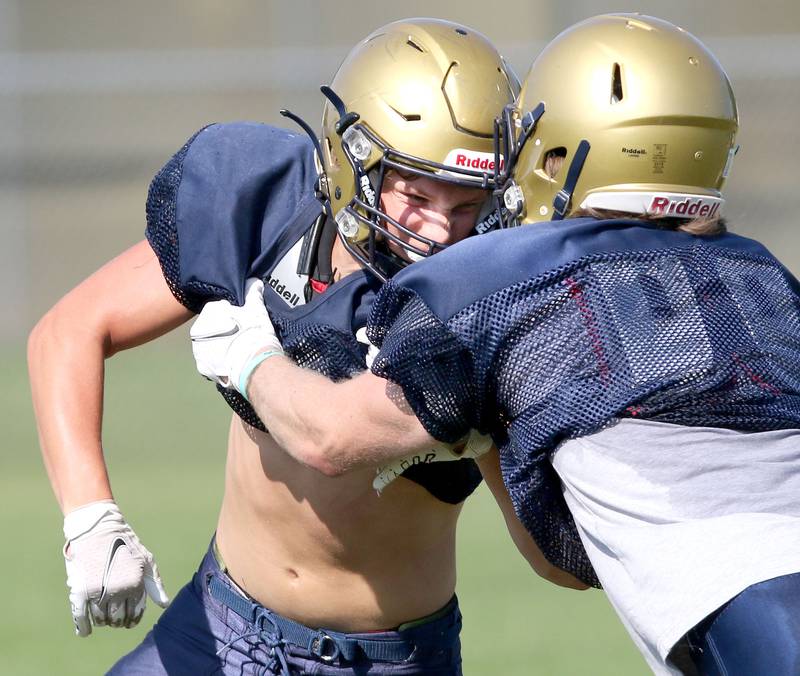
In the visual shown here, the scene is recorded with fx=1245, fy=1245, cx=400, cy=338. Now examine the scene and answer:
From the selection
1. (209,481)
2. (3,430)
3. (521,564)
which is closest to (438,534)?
(521,564)

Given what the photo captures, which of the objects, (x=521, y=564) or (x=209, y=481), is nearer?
(x=521, y=564)

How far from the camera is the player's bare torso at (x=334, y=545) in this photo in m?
2.49

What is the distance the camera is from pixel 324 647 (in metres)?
2.50

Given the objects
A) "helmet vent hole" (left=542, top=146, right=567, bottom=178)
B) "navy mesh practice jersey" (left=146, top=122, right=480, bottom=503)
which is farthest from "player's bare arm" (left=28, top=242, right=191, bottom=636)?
"helmet vent hole" (left=542, top=146, right=567, bottom=178)

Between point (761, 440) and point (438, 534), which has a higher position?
point (761, 440)

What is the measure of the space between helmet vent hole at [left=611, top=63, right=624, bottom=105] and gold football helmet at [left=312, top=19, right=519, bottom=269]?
388 millimetres

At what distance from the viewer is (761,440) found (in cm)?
175

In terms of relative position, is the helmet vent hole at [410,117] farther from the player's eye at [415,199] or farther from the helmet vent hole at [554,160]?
the helmet vent hole at [554,160]

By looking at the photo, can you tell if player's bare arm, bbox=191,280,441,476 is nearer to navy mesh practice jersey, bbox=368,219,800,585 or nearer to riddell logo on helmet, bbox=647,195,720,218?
navy mesh practice jersey, bbox=368,219,800,585

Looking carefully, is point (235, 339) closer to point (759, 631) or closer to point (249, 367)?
point (249, 367)

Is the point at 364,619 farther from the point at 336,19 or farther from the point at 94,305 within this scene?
the point at 336,19

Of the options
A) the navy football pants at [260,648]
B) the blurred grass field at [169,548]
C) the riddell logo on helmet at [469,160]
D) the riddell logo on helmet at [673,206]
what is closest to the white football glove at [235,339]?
the riddell logo on helmet at [469,160]

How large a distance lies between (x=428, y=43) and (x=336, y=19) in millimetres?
6654

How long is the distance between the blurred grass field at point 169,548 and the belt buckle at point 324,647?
4.86 feet
